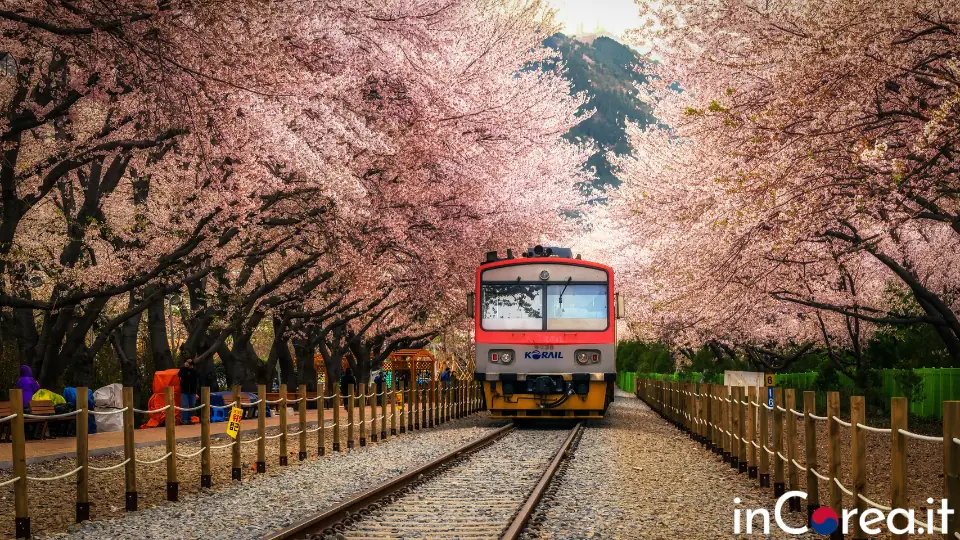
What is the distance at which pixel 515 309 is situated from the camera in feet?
73.0

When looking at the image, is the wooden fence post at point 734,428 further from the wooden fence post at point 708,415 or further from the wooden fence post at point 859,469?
the wooden fence post at point 859,469

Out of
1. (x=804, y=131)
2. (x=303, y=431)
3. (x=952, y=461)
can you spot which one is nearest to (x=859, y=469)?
(x=952, y=461)

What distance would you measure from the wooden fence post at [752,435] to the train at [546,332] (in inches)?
320

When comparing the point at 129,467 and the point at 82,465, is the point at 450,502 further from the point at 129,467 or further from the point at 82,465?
the point at 82,465

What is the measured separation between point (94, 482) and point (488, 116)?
36.0ft

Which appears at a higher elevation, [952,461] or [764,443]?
[952,461]

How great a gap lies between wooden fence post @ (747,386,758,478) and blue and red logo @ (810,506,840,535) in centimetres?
414

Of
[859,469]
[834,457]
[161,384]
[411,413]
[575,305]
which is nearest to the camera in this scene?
[859,469]

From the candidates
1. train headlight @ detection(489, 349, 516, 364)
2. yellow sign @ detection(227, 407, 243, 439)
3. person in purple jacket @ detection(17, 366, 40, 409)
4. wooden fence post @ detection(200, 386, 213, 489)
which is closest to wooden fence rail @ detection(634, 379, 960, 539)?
train headlight @ detection(489, 349, 516, 364)

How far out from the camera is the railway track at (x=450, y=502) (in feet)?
29.1

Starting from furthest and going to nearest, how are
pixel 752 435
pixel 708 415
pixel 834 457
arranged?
pixel 708 415, pixel 752 435, pixel 834 457

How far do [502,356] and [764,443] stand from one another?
9.91 metres

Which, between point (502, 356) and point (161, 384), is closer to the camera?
point (502, 356)

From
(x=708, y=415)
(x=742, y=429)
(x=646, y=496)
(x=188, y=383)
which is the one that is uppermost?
(x=188, y=383)
